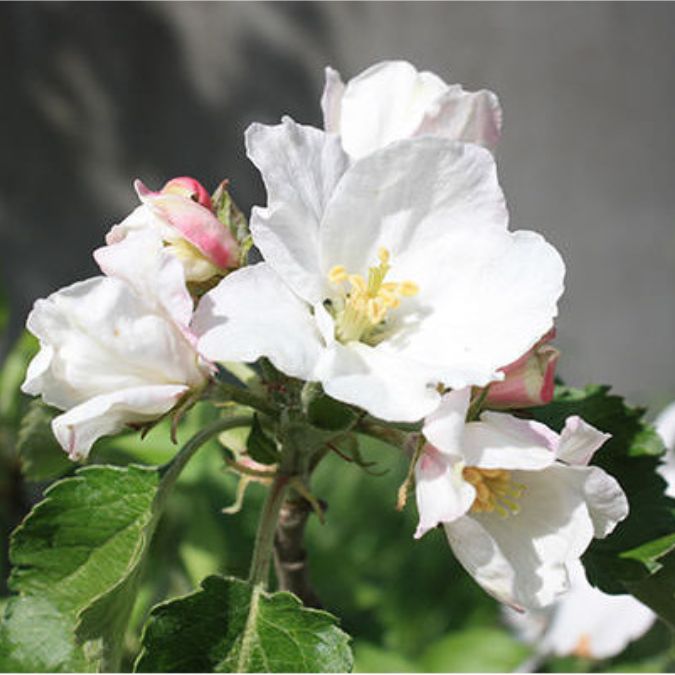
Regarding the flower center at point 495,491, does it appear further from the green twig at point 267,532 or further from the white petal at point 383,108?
the white petal at point 383,108

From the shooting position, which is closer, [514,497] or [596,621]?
[514,497]

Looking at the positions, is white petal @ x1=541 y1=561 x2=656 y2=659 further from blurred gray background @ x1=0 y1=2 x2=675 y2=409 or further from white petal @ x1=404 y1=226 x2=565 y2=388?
blurred gray background @ x1=0 y1=2 x2=675 y2=409

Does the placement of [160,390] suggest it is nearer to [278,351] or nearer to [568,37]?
[278,351]

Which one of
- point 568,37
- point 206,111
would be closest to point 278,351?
point 206,111

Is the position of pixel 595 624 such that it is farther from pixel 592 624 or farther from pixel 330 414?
pixel 330 414

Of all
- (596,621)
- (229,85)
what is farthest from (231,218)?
(229,85)

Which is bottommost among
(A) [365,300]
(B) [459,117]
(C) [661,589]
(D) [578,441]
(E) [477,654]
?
(E) [477,654]

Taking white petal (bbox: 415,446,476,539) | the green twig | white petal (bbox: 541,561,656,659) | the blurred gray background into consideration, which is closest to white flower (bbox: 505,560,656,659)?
white petal (bbox: 541,561,656,659)
